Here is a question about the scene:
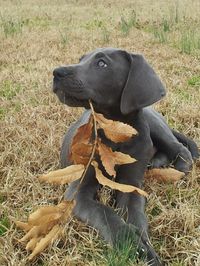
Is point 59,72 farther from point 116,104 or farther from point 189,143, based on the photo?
point 189,143

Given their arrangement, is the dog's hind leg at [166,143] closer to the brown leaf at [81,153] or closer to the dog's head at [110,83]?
the dog's head at [110,83]

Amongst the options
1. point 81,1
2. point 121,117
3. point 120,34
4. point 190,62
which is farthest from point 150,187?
point 81,1

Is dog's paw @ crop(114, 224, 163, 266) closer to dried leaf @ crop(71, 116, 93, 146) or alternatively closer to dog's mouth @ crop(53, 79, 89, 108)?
dried leaf @ crop(71, 116, 93, 146)

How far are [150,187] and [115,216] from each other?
0.76 meters

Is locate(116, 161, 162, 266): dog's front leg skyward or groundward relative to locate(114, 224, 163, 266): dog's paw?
groundward

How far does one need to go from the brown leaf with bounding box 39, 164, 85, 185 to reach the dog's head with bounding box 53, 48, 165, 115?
0.47 metres

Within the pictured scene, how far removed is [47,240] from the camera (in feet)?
9.89

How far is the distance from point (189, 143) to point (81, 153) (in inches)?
61.4

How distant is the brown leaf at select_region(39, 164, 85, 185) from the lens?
124 inches

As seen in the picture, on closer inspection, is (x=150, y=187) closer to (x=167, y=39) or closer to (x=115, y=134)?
(x=115, y=134)

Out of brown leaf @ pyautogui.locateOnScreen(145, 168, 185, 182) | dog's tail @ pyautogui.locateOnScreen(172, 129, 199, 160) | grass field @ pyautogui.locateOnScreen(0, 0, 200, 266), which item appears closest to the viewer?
grass field @ pyautogui.locateOnScreen(0, 0, 200, 266)

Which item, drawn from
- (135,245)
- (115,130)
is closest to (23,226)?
(135,245)

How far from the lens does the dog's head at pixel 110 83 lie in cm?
345

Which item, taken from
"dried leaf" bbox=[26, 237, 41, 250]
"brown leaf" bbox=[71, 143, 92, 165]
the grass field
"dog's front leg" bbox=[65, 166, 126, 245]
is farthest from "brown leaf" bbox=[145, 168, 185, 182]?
"dried leaf" bbox=[26, 237, 41, 250]
